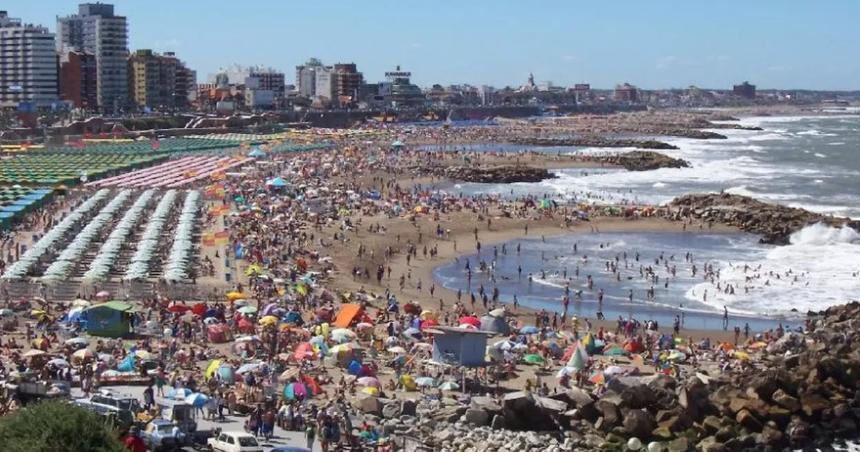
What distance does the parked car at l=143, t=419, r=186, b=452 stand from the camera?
15000 millimetres

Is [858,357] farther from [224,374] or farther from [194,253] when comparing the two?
[194,253]

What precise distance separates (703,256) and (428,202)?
46.0ft

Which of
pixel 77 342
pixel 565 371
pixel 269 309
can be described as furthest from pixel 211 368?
pixel 565 371

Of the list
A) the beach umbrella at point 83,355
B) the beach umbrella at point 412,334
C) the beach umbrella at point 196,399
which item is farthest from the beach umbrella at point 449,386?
the beach umbrella at point 83,355

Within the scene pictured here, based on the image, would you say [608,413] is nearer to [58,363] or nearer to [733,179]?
[58,363]

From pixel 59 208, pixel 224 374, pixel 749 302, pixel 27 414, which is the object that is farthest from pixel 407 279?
pixel 27 414

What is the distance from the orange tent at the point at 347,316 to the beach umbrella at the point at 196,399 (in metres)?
7.18

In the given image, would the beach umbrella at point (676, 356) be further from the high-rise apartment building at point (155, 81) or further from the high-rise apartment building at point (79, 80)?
the high-rise apartment building at point (155, 81)

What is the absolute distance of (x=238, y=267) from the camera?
31.3m

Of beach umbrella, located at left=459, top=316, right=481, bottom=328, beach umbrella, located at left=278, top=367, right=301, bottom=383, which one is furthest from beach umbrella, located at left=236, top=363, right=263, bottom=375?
beach umbrella, located at left=459, top=316, right=481, bottom=328

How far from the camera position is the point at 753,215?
44.3 metres

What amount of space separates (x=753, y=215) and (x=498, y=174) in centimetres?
2090

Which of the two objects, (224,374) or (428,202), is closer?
(224,374)

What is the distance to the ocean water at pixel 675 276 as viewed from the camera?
1146 inches
